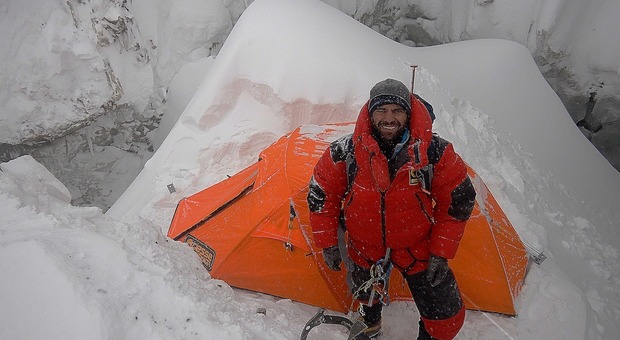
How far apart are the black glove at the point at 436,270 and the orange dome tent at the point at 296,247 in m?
0.61

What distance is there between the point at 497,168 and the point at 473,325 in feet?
6.77

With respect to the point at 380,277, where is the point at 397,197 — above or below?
above

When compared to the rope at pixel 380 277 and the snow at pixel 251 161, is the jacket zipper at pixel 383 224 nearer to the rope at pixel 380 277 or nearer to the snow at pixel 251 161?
the rope at pixel 380 277

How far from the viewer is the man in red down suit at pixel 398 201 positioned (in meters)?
1.94

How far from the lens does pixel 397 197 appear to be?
205cm

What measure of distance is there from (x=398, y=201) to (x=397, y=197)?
26 millimetres

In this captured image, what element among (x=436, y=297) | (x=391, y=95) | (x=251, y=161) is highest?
(x=391, y=95)

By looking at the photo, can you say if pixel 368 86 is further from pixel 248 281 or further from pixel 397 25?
pixel 397 25

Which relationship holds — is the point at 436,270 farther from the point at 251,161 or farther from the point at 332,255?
the point at 251,161

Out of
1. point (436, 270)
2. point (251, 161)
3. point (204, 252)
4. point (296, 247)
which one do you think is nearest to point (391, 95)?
point (436, 270)

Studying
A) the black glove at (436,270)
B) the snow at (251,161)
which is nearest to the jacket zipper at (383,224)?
the black glove at (436,270)

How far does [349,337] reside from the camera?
2459mm

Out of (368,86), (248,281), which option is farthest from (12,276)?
(368,86)

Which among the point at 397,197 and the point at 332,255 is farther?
the point at 332,255
